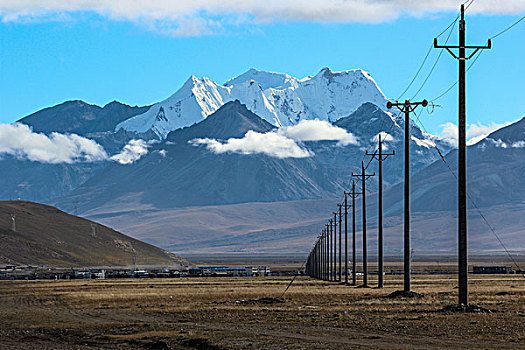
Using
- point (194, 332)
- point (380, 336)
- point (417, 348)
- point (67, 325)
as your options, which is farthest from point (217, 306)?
point (417, 348)

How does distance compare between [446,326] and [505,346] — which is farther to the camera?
[446,326]

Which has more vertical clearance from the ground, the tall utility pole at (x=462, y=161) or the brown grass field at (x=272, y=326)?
Result: the tall utility pole at (x=462, y=161)

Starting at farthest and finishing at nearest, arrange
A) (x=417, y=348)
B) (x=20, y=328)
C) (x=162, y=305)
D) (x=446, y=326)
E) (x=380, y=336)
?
(x=162, y=305) → (x=20, y=328) → (x=446, y=326) → (x=380, y=336) → (x=417, y=348)

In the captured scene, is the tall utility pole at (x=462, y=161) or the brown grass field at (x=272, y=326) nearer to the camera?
the brown grass field at (x=272, y=326)

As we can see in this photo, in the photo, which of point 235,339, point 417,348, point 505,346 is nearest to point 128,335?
point 235,339

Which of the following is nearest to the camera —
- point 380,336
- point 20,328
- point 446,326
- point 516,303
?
point 380,336

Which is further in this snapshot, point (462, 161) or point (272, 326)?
point (462, 161)

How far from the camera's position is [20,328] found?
3888 cm

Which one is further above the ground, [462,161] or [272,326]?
[462,161]

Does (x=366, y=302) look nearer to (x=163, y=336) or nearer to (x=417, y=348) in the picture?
(x=163, y=336)

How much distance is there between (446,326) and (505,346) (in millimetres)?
6392

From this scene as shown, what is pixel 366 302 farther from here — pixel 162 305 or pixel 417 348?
pixel 417 348

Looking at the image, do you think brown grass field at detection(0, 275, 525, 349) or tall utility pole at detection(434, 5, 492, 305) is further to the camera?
tall utility pole at detection(434, 5, 492, 305)

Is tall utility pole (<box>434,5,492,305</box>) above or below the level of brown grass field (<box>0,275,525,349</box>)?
above
